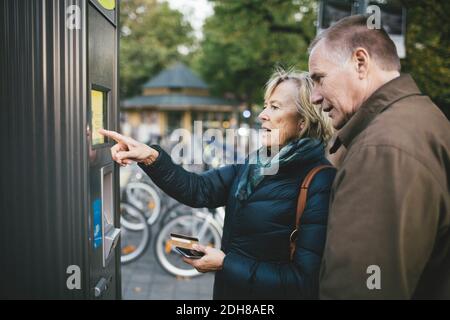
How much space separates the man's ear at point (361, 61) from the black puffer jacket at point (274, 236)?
0.48m

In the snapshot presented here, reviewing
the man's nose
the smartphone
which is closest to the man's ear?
the man's nose

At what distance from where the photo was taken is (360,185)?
47.8 inches

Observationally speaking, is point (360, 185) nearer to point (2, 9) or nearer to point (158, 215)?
point (2, 9)

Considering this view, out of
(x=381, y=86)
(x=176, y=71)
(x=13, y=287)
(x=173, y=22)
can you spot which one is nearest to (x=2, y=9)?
(x=13, y=287)

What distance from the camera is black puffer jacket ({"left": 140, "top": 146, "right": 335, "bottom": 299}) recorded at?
1.67 metres

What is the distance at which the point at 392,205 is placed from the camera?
118cm

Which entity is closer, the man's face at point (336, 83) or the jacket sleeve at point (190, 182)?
the man's face at point (336, 83)

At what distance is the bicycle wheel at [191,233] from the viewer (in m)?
5.11

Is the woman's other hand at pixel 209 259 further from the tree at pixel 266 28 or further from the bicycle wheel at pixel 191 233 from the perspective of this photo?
the bicycle wheel at pixel 191 233

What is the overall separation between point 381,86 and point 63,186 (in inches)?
42.7

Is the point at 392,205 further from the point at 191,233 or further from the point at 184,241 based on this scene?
the point at 191,233

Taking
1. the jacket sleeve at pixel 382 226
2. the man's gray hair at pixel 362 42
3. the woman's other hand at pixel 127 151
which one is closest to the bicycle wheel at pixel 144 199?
the woman's other hand at pixel 127 151

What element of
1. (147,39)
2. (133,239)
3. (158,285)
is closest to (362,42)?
(158,285)

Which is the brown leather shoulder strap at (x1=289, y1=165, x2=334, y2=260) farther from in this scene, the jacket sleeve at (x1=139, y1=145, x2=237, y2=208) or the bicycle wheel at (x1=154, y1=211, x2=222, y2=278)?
the bicycle wheel at (x1=154, y1=211, x2=222, y2=278)
